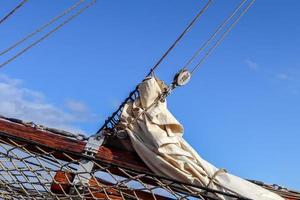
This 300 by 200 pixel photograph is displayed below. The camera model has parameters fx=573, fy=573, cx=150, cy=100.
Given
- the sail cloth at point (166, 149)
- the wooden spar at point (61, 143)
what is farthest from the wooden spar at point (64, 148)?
the sail cloth at point (166, 149)

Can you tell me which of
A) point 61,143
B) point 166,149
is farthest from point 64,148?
point 166,149

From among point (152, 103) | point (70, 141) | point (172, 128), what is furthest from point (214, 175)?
point (70, 141)

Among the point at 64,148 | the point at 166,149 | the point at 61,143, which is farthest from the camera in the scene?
the point at 61,143

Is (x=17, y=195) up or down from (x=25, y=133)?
down

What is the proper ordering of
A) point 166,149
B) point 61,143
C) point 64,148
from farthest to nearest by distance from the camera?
point 61,143 → point 64,148 → point 166,149

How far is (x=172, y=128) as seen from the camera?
17.6 ft

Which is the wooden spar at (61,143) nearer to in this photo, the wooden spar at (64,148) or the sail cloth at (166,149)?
the wooden spar at (64,148)

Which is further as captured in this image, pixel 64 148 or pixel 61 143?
pixel 61 143

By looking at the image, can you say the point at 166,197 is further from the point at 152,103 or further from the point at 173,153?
the point at 152,103

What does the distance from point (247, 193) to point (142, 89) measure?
1.42m

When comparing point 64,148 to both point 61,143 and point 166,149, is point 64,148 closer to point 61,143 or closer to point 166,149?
point 61,143

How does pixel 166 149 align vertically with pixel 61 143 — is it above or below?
above

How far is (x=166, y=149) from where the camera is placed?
16.9ft

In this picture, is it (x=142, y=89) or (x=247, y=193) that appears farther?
(x=142, y=89)
